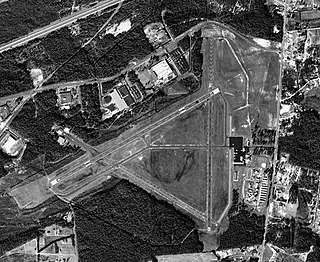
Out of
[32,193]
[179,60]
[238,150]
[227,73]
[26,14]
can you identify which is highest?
[26,14]

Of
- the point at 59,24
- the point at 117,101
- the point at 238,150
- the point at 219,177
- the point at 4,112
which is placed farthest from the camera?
the point at 238,150

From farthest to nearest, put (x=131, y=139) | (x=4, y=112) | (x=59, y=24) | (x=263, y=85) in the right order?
(x=263, y=85), (x=131, y=139), (x=59, y=24), (x=4, y=112)

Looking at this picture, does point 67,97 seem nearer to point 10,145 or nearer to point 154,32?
point 10,145

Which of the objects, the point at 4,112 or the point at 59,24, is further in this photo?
the point at 59,24

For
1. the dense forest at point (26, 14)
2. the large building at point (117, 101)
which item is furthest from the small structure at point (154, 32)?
the dense forest at point (26, 14)

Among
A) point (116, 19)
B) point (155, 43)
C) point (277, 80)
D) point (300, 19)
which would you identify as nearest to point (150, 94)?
point (155, 43)

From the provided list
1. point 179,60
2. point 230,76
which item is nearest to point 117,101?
point 179,60

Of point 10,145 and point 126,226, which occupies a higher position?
point 10,145
